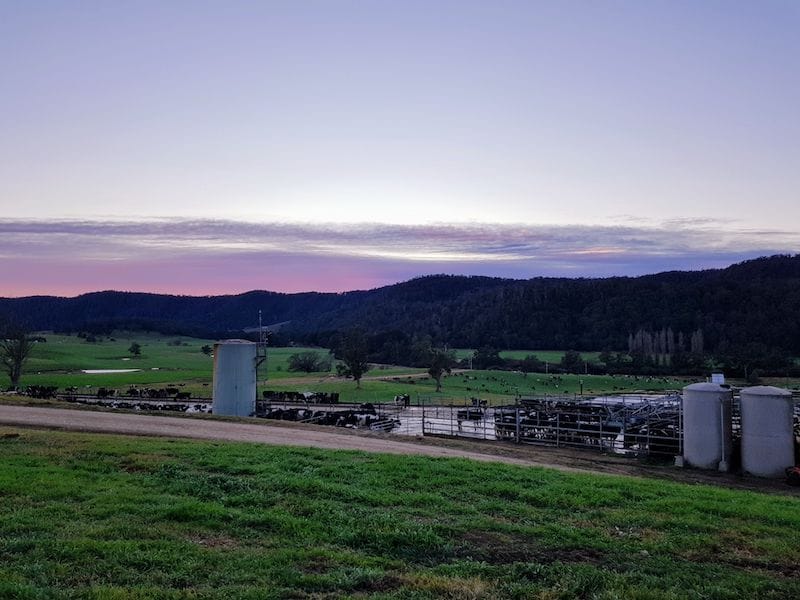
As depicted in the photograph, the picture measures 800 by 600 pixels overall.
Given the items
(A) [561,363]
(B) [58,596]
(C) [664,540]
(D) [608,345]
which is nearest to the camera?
(B) [58,596]

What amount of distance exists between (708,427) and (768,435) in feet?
5.56

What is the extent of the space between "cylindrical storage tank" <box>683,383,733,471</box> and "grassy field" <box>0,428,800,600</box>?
8.09 metres

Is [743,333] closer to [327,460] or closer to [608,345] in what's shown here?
[608,345]

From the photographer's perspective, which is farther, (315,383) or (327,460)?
(315,383)

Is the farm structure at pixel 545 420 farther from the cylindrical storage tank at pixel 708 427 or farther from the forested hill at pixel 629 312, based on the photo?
the forested hill at pixel 629 312

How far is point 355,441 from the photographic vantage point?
2239 cm

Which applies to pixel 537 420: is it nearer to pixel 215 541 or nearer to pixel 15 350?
pixel 215 541

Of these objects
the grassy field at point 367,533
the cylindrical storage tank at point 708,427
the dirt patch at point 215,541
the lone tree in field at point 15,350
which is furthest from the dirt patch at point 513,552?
the lone tree in field at point 15,350

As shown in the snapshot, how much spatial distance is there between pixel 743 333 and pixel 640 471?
4377 inches

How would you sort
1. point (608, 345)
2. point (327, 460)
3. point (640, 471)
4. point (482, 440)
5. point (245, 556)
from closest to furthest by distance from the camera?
1. point (245, 556)
2. point (327, 460)
3. point (640, 471)
4. point (482, 440)
5. point (608, 345)

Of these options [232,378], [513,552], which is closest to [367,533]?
[513,552]

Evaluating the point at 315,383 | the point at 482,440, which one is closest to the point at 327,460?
the point at 482,440

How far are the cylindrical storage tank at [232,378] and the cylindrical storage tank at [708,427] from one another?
2111 cm

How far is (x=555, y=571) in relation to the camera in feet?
24.6
